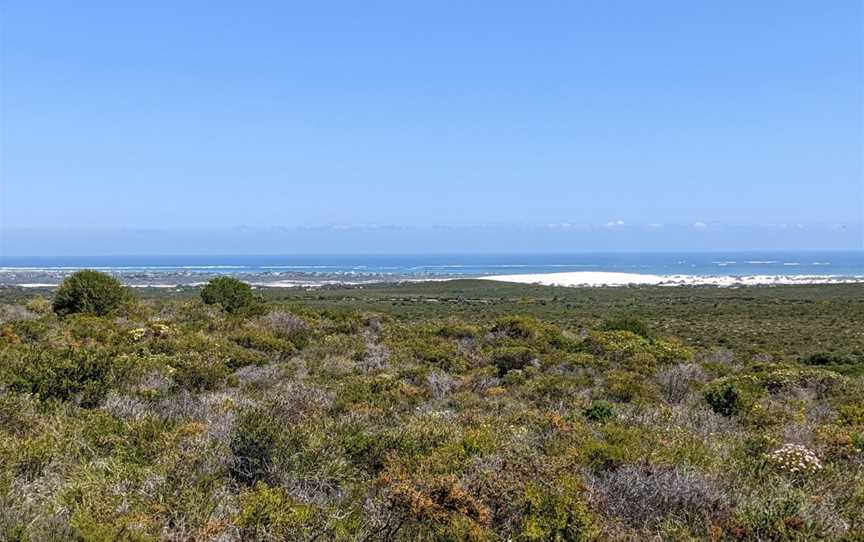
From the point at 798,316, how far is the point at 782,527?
5172 cm

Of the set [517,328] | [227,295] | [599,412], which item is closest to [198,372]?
[599,412]

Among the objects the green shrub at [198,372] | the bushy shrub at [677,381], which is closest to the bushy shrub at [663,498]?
the bushy shrub at [677,381]

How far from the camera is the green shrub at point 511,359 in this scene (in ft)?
47.1

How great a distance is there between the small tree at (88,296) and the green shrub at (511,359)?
12307mm

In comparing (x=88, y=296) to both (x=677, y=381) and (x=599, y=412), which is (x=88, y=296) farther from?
(x=677, y=381)

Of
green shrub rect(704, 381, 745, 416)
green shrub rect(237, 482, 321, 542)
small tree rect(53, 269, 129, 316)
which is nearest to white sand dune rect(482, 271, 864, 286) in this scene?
small tree rect(53, 269, 129, 316)

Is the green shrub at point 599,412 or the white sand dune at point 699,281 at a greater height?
the green shrub at point 599,412

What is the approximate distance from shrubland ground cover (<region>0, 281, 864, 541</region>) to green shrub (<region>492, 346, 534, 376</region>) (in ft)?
0.39

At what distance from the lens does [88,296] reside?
19.0 meters

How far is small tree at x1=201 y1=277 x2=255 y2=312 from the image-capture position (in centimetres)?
2297

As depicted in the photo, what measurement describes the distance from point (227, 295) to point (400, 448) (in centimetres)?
1881

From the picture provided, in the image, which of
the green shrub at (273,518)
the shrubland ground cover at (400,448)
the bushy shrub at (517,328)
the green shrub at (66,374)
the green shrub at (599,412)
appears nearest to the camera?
the green shrub at (273,518)

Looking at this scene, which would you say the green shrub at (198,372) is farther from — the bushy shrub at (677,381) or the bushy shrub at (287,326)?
the bushy shrub at (677,381)

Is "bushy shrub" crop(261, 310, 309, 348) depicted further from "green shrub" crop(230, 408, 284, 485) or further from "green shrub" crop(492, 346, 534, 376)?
"green shrub" crop(230, 408, 284, 485)
